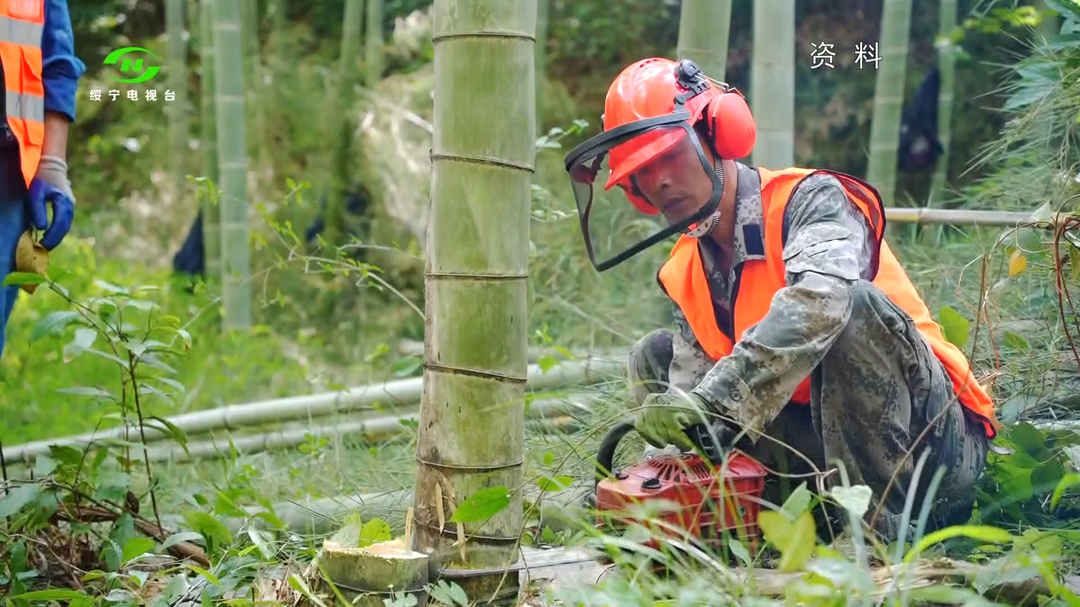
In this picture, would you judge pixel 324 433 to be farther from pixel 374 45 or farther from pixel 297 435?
pixel 374 45

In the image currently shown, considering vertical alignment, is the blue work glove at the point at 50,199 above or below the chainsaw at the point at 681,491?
above

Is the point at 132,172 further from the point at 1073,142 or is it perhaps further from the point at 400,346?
the point at 1073,142

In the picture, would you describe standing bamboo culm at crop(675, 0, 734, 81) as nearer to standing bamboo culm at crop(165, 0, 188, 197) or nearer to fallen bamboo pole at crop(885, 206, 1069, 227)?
fallen bamboo pole at crop(885, 206, 1069, 227)

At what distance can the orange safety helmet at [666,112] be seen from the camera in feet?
8.05

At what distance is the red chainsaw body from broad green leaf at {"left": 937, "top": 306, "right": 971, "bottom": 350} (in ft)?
2.46

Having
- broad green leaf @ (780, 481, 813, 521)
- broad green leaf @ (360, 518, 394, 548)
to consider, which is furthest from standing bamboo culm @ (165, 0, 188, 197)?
broad green leaf @ (780, 481, 813, 521)

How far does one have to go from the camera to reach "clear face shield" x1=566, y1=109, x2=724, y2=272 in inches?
94.2

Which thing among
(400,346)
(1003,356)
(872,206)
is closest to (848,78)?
(400,346)

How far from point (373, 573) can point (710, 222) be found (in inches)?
44.5

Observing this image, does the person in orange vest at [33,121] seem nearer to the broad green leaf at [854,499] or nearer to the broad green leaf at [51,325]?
the broad green leaf at [51,325]

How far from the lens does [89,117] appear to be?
1119 centimetres

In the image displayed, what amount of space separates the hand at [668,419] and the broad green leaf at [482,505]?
13.9 inches

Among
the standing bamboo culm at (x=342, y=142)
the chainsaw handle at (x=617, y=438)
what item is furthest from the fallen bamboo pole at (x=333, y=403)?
the standing bamboo culm at (x=342, y=142)

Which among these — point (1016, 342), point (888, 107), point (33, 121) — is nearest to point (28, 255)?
point (33, 121)
